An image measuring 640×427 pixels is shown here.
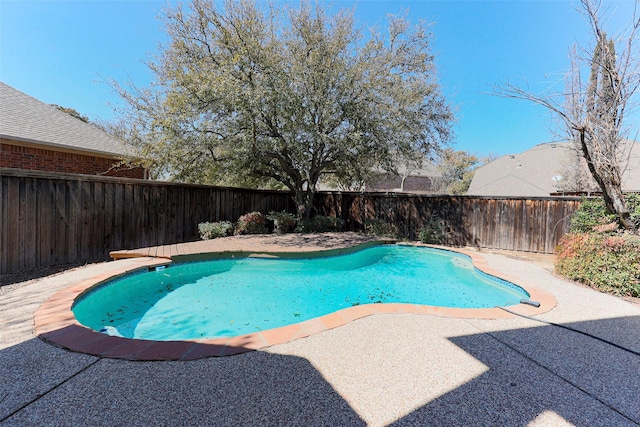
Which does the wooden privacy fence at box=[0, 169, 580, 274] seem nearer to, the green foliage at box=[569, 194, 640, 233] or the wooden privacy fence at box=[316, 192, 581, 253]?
the wooden privacy fence at box=[316, 192, 581, 253]

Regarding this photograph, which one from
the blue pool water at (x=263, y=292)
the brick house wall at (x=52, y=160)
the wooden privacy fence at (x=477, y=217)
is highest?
the brick house wall at (x=52, y=160)

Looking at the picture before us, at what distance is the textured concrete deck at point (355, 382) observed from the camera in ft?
5.83

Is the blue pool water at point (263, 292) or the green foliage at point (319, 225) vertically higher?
the green foliage at point (319, 225)

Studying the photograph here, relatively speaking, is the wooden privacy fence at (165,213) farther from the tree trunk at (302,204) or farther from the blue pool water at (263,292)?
the blue pool water at (263,292)

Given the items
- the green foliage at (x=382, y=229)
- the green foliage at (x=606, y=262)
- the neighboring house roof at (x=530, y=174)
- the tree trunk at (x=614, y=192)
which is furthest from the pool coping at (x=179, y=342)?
the neighboring house roof at (x=530, y=174)

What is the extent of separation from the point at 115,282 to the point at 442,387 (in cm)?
515

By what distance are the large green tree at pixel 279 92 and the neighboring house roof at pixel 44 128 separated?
5.13 ft

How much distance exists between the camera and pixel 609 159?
17.9 ft

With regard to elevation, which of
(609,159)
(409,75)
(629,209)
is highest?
(409,75)

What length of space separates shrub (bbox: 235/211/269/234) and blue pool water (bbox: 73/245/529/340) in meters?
2.70

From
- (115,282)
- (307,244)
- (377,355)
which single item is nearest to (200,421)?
(377,355)

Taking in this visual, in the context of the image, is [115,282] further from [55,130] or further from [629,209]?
[629,209]

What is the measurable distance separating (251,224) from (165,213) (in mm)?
2756

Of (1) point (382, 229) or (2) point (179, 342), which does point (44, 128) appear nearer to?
(2) point (179, 342)
